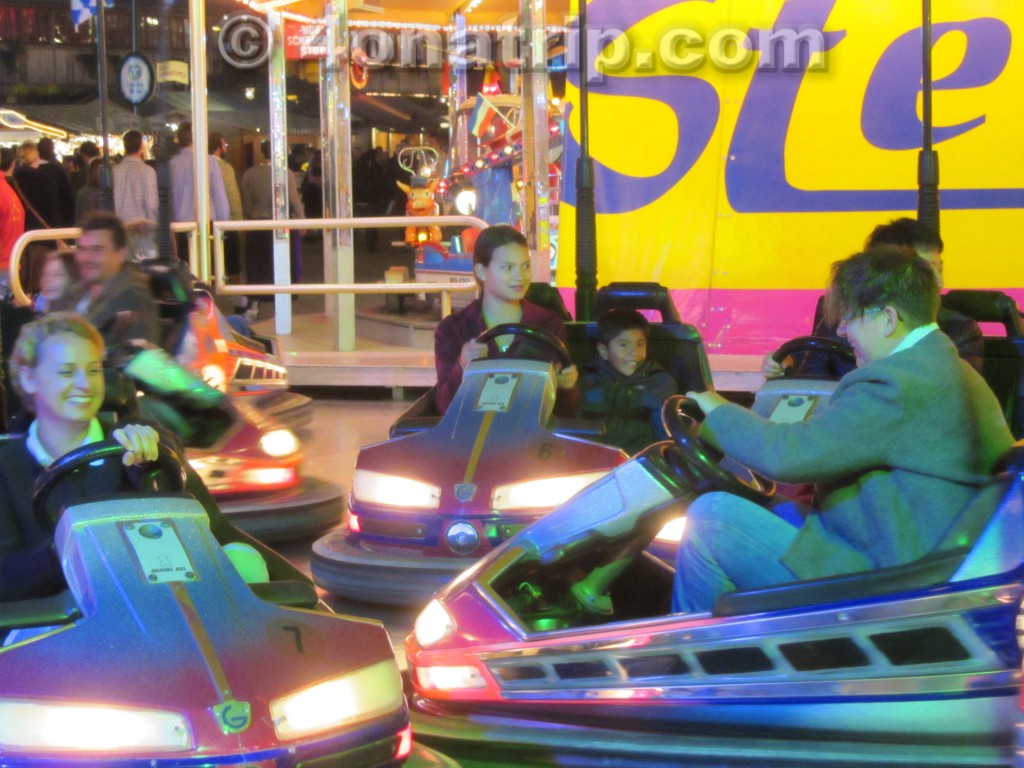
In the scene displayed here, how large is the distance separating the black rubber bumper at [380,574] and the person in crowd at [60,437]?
2.30 ft

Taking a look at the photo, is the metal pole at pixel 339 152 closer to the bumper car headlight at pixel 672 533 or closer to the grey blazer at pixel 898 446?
the bumper car headlight at pixel 672 533

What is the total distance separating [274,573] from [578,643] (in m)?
0.51

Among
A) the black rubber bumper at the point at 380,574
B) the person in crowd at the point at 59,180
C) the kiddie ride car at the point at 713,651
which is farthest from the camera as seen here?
the person in crowd at the point at 59,180

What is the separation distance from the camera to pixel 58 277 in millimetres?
4180

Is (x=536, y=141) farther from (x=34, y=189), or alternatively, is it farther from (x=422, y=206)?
(x=34, y=189)

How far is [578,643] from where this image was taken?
7.44 ft

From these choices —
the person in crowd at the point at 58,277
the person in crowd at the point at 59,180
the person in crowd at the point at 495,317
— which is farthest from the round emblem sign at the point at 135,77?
the person in crowd at the point at 495,317

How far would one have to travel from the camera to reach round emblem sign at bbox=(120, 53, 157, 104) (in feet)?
24.2

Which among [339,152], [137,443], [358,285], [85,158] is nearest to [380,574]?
[137,443]

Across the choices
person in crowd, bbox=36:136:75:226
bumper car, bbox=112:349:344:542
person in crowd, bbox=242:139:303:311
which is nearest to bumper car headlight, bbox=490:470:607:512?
bumper car, bbox=112:349:344:542

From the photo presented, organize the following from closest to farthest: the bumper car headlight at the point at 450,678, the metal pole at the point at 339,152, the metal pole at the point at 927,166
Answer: the bumper car headlight at the point at 450,678, the metal pole at the point at 927,166, the metal pole at the point at 339,152

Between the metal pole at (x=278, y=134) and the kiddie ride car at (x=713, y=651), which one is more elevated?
the metal pole at (x=278, y=134)

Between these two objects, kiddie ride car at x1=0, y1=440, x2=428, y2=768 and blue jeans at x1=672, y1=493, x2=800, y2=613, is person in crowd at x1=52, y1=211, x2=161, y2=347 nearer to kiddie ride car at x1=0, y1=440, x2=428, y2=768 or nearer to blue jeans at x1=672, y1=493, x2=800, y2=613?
kiddie ride car at x1=0, y1=440, x2=428, y2=768

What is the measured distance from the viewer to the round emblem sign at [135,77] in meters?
7.36
